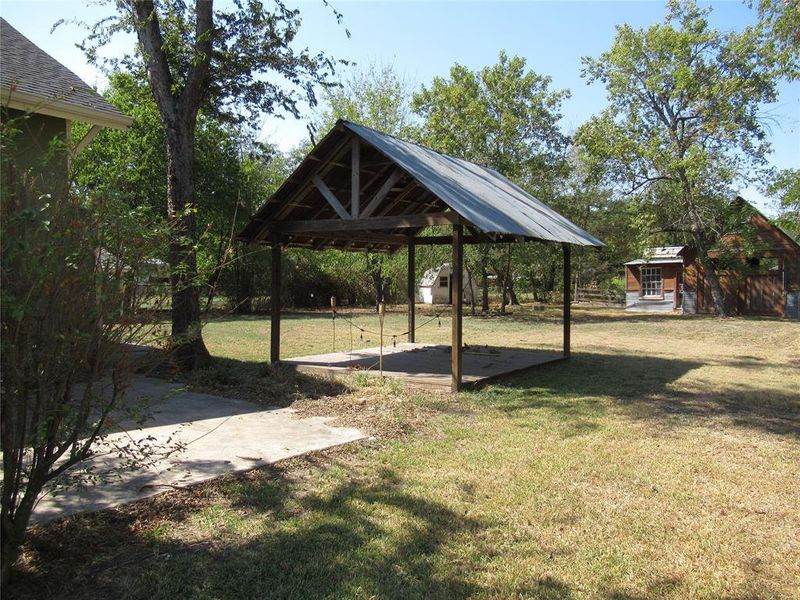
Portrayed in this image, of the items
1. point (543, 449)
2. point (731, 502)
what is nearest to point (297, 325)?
point (543, 449)

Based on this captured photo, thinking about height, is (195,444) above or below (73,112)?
below

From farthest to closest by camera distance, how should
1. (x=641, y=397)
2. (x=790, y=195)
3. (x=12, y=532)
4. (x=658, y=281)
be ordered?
(x=658, y=281), (x=790, y=195), (x=641, y=397), (x=12, y=532)

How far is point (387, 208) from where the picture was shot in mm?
11523

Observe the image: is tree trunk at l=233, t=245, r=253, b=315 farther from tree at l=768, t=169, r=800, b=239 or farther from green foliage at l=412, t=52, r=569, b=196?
tree at l=768, t=169, r=800, b=239

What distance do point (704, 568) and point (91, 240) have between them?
3.98 metres

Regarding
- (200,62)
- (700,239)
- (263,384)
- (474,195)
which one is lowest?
(263,384)

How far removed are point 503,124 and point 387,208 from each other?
18864mm

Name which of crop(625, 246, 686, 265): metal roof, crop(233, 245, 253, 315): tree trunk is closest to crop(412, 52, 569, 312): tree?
crop(625, 246, 686, 265): metal roof

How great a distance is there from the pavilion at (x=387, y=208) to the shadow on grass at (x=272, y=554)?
4.51m

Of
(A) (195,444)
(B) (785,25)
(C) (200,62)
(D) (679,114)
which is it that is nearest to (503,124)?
(D) (679,114)

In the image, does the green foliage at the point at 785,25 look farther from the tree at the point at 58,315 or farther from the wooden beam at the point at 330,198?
the tree at the point at 58,315

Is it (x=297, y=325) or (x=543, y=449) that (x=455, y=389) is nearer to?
(x=543, y=449)

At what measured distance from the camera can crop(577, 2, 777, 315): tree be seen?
26.6m

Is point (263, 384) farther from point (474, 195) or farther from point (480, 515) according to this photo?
point (480, 515)
